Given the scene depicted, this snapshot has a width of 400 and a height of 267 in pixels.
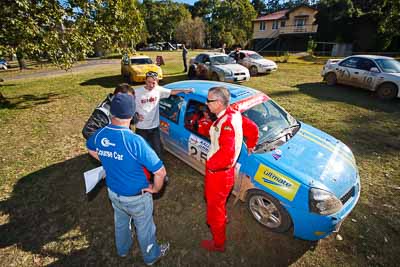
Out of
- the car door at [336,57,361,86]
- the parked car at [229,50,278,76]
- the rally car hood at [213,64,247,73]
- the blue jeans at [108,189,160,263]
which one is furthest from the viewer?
the parked car at [229,50,278,76]

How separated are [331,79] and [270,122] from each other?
30.6 ft

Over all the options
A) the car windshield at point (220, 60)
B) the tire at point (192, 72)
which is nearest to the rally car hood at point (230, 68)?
the car windshield at point (220, 60)

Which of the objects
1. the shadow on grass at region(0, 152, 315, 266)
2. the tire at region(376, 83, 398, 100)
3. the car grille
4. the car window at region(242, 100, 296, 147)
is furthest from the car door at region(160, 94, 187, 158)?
the tire at region(376, 83, 398, 100)

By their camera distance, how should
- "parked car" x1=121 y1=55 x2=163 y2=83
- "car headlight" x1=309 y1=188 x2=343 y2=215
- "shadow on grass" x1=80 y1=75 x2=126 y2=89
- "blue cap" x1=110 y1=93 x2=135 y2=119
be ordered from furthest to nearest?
"shadow on grass" x1=80 y1=75 x2=126 y2=89, "parked car" x1=121 y1=55 x2=163 y2=83, "car headlight" x1=309 y1=188 x2=343 y2=215, "blue cap" x1=110 y1=93 x2=135 y2=119

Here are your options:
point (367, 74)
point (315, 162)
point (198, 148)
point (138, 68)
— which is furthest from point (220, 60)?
point (315, 162)

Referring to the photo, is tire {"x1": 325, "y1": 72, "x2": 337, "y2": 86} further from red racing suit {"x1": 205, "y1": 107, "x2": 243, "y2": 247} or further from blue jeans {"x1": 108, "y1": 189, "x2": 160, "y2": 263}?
blue jeans {"x1": 108, "y1": 189, "x2": 160, "y2": 263}

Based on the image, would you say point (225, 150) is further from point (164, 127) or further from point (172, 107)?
point (164, 127)

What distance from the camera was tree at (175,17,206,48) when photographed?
178ft

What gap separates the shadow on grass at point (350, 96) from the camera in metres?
7.72

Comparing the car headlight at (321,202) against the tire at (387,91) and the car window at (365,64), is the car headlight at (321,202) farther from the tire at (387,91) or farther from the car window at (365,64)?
the car window at (365,64)

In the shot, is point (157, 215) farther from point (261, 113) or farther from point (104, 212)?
point (261, 113)

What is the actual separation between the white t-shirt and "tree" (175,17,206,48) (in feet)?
186

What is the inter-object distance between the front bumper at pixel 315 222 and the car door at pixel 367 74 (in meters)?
8.20

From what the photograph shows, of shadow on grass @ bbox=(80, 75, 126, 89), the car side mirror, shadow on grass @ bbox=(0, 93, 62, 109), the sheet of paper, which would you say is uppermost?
the car side mirror
